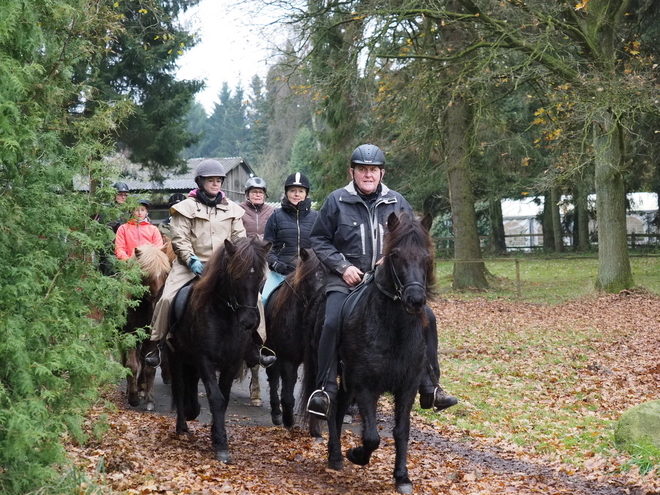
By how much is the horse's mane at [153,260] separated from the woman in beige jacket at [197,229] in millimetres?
1330

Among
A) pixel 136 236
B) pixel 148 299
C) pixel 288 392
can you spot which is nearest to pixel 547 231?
pixel 136 236

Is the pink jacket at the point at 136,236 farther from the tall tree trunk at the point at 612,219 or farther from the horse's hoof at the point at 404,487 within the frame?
the tall tree trunk at the point at 612,219

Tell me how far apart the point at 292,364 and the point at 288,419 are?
0.65 metres

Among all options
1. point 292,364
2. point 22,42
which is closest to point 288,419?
point 292,364

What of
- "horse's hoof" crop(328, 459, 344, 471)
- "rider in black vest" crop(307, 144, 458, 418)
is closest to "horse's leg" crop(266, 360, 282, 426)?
"horse's hoof" crop(328, 459, 344, 471)

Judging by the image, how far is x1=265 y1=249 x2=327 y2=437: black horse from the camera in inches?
350

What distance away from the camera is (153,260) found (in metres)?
10.0

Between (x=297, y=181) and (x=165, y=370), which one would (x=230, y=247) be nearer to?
(x=297, y=181)

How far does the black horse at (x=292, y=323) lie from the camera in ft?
29.1

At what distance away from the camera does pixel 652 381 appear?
11398mm

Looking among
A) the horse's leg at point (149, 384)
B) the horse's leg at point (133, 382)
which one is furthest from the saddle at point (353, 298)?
the horse's leg at point (149, 384)

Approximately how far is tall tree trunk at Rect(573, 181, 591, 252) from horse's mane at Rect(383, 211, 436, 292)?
28.5 m

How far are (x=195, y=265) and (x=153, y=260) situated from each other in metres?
1.95

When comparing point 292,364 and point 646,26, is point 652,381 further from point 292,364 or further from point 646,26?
point 646,26
